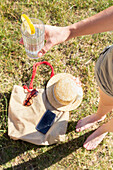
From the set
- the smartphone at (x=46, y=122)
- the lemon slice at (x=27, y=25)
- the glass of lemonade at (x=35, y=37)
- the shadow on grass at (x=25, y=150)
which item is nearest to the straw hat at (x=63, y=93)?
the smartphone at (x=46, y=122)

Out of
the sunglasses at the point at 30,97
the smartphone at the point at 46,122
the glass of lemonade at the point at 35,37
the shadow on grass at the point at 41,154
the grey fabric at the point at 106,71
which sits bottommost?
the shadow on grass at the point at 41,154

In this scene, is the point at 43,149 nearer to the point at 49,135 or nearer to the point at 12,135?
the point at 49,135

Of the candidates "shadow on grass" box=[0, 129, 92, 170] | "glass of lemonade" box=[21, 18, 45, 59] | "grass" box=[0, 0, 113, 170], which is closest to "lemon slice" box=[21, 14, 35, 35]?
"glass of lemonade" box=[21, 18, 45, 59]

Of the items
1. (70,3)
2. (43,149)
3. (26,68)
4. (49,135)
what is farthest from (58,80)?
(70,3)

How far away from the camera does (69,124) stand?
2.50 meters

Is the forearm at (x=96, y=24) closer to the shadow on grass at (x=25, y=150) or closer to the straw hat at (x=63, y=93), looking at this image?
the straw hat at (x=63, y=93)

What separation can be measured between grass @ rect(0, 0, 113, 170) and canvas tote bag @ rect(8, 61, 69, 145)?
144 mm

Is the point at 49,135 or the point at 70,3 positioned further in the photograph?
the point at 70,3

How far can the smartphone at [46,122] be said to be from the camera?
2242 mm

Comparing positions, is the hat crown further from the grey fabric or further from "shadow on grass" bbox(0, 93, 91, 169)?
the grey fabric

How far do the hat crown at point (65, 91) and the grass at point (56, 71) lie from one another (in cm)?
31

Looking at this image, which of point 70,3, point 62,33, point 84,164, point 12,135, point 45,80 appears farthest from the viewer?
point 70,3

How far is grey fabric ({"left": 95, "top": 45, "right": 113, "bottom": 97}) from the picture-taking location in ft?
4.79

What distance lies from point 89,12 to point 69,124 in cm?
184
